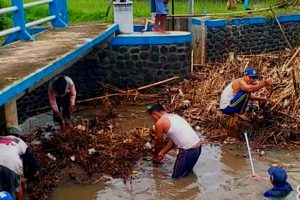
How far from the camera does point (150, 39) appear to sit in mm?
14875

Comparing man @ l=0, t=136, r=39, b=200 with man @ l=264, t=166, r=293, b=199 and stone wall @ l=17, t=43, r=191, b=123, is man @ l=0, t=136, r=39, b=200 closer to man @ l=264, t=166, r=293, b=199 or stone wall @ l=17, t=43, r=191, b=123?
man @ l=264, t=166, r=293, b=199

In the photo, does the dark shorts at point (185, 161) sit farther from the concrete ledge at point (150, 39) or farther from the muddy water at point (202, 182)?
the concrete ledge at point (150, 39)

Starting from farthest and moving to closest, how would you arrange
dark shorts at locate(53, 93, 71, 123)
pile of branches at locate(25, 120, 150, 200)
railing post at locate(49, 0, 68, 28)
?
railing post at locate(49, 0, 68, 28), dark shorts at locate(53, 93, 71, 123), pile of branches at locate(25, 120, 150, 200)

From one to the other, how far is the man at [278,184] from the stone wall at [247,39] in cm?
926

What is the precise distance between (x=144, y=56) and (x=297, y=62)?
4.23 metres

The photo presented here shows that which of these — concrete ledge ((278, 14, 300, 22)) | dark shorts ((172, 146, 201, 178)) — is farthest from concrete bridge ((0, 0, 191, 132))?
concrete ledge ((278, 14, 300, 22))

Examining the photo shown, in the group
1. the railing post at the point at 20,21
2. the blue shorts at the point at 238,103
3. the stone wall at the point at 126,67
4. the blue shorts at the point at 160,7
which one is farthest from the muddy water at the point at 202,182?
the blue shorts at the point at 160,7

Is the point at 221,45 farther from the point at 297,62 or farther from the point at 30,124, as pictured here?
the point at 30,124

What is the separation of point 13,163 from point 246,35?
39.9ft

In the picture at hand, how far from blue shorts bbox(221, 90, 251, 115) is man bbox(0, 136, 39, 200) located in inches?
185

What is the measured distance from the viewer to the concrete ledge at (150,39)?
584 inches

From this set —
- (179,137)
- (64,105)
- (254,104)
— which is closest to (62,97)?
(64,105)

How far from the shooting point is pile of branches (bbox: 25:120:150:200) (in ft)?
31.3

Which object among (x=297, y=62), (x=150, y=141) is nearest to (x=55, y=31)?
(x=150, y=141)
